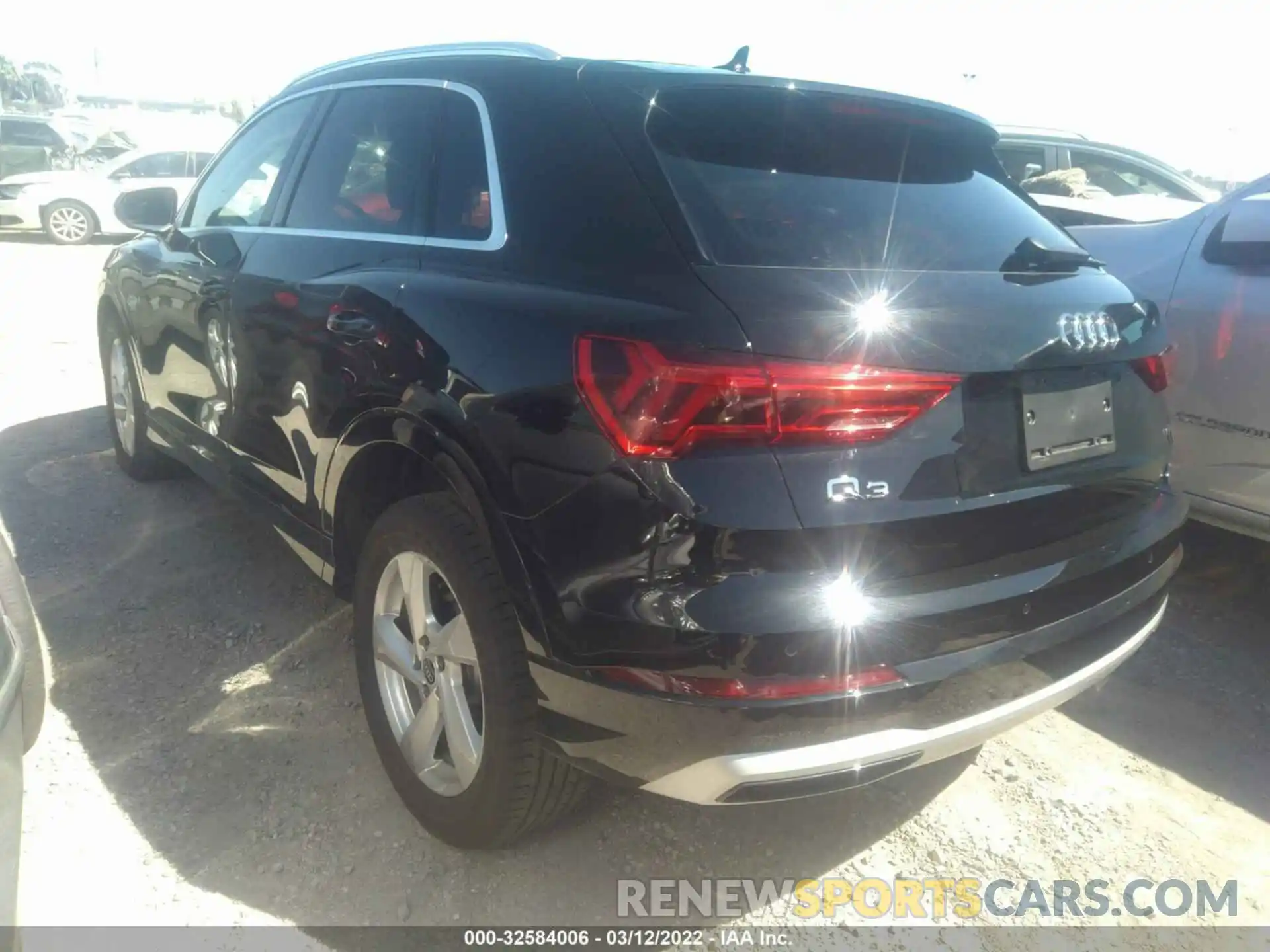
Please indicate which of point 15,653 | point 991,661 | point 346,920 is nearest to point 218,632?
point 346,920

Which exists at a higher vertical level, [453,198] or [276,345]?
[453,198]

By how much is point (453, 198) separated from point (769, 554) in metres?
1.27

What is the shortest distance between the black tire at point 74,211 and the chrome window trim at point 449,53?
1397 cm

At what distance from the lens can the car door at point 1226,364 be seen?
320cm

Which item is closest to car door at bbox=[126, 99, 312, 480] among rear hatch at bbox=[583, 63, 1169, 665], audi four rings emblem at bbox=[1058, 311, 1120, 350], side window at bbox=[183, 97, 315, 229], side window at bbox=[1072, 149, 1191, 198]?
side window at bbox=[183, 97, 315, 229]

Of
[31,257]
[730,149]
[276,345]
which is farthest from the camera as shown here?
[31,257]

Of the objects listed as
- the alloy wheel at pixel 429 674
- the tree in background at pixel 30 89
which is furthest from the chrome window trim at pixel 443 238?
the tree in background at pixel 30 89

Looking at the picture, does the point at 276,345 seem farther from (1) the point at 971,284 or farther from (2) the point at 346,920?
(1) the point at 971,284

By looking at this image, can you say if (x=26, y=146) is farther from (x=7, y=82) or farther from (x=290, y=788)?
(x=7, y=82)

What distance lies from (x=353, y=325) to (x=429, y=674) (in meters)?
0.86

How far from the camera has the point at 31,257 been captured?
1335 centimetres

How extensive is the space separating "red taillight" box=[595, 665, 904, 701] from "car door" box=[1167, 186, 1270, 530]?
224cm

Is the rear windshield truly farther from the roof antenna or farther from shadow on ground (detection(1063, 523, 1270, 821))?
shadow on ground (detection(1063, 523, 1270, 821))

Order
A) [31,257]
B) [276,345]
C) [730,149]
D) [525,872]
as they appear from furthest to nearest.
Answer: [31,257] → [276,345] → [525,872] → [730,149]
